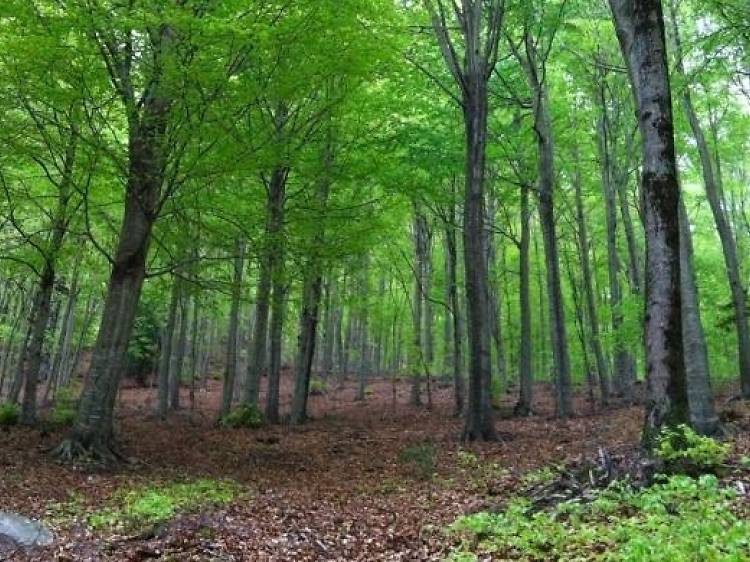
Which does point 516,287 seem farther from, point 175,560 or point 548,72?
point 175,560

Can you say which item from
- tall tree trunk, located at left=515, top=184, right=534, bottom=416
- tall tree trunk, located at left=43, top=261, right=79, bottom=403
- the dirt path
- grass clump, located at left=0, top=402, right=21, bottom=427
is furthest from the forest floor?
tall tree trunk, located at left=43, top=261, right=79, bottom=403

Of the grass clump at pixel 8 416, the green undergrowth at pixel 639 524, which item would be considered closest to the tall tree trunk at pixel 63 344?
the grass clump at pixel 8 416

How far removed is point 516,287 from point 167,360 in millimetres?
21118

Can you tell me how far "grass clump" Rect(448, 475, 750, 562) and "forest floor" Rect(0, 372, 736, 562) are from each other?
1.77ft

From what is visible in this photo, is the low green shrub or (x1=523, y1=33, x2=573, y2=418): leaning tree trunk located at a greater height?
(x1=523, y1=33, x2=573, y2=418): leaning tree trunk

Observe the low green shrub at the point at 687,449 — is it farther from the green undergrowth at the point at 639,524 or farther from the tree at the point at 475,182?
the tree at the point at 475,182

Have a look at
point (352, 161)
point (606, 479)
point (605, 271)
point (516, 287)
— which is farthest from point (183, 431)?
point (605, 271)

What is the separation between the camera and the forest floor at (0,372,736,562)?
A: 6.20 meters

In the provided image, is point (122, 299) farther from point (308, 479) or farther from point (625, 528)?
point (625, 528)

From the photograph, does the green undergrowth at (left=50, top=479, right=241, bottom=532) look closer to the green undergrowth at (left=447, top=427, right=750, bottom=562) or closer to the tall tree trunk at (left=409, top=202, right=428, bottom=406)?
the green undergrowth at (left=447, top=427, right=750, bottom=562)

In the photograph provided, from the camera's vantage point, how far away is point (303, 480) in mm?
10094

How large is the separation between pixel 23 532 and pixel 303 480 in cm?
444

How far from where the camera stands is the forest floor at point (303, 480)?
6195mm

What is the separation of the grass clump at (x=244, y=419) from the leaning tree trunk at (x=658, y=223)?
11324mm
